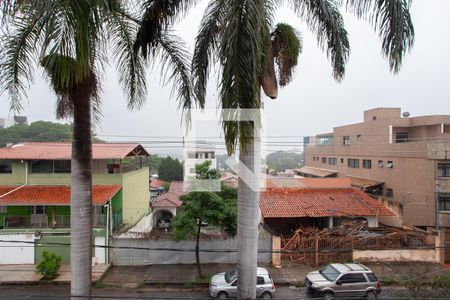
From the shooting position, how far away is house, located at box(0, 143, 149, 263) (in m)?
14.0

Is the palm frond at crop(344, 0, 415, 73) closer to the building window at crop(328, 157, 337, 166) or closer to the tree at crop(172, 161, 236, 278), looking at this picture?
the tree at crop(172, 161, 236, 278)

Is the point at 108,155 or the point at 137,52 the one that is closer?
the point at 137,52

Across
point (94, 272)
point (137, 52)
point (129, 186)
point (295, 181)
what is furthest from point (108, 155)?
point (295, 181)

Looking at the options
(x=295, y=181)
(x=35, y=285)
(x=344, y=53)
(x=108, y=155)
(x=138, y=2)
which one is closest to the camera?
(x=138, y=2)

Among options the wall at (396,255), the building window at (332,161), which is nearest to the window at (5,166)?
the wall at (396,255)

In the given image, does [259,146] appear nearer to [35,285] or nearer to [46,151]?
[35,285]

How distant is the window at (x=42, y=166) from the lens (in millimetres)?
16328

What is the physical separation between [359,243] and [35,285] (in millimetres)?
14613

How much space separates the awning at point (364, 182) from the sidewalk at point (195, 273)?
10.1 m

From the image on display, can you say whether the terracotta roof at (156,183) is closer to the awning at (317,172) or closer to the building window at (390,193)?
the awning at (317,172)

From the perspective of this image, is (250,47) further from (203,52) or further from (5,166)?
(5,166)

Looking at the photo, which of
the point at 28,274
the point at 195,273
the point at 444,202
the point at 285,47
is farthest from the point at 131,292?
the point at 444,202

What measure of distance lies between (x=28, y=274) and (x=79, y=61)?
Result: 1308 centimetres

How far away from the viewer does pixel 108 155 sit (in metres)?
16.6
